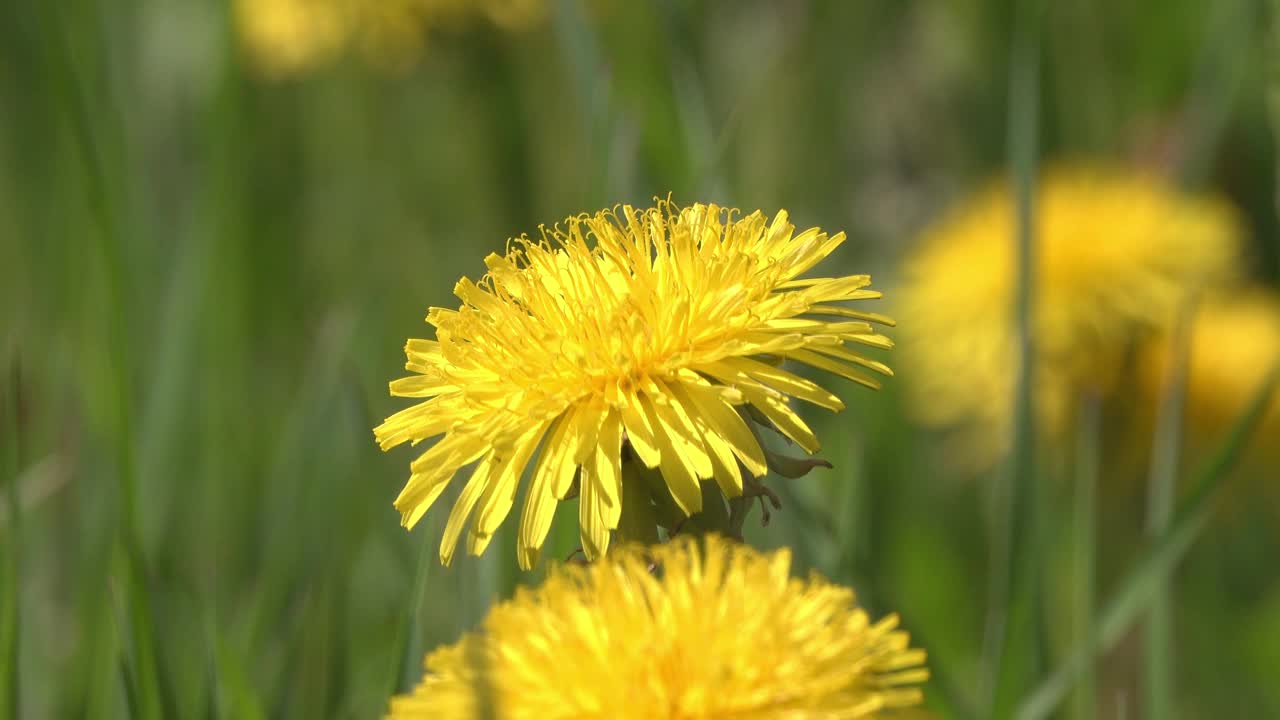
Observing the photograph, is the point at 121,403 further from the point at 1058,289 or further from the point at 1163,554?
the point at 1058,289

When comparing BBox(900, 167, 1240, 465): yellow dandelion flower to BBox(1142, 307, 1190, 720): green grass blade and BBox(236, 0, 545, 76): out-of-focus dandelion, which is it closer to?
BBox(1142, 307, 1190, 720): green grass blade

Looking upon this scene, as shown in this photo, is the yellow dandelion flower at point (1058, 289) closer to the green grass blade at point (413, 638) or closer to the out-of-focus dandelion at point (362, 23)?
the out-of-focus dandelion at point (362, 23)

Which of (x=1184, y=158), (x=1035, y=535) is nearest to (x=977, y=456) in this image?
(x=1184, y=158)

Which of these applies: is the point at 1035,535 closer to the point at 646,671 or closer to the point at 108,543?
the point at 646,671

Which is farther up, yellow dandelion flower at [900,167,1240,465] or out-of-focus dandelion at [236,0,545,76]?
out-of-focus dandelion at [236,0,545,76]

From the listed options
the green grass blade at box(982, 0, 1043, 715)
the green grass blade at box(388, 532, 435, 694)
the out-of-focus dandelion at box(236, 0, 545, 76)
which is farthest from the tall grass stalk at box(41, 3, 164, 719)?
the out-of-focus dandelion at box(236, 0, 545, 76)

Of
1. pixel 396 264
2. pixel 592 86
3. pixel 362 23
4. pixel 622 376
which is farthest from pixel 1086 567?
pixel 396 264
